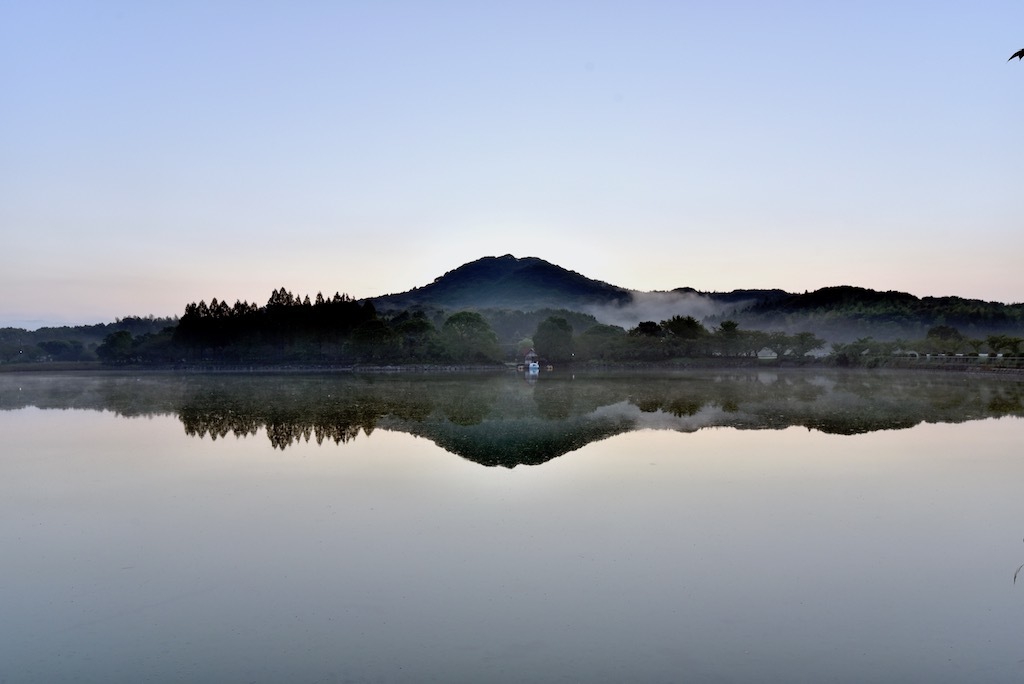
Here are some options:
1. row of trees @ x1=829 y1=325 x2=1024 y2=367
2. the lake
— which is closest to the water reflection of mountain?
the lake

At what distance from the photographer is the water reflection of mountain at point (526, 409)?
23.4 m

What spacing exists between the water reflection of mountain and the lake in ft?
3.46

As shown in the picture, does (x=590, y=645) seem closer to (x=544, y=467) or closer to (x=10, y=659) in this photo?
(x=10, y=659)

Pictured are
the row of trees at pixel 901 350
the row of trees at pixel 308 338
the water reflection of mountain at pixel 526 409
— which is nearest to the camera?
the water reflection of mountain at pixel 526 409

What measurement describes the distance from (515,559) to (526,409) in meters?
23.0

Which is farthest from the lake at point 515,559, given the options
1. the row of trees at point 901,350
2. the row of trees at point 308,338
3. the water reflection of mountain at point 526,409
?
the row of trees at point 308,338

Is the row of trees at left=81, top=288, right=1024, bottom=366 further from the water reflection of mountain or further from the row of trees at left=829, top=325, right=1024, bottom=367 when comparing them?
the water reflection of mountain

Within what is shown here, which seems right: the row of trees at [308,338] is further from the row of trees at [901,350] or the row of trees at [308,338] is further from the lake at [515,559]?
the lake at [515,559]

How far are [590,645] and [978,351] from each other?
268ft

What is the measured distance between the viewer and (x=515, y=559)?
9859 millimetres

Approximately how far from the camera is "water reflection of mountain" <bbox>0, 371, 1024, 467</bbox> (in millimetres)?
23375

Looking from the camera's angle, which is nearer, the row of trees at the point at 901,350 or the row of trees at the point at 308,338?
the row of trees at the point at 901,350

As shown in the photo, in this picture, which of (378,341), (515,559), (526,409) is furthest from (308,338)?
(515,559)

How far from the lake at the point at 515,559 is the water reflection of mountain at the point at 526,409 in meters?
1.05
